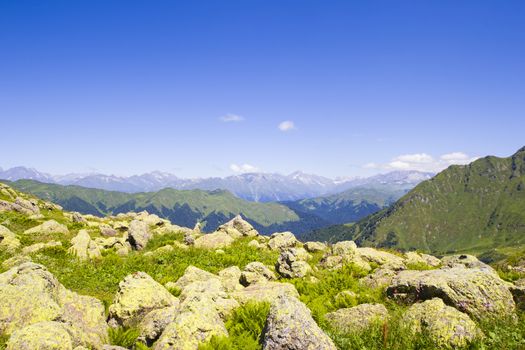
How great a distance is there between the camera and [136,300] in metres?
11.7

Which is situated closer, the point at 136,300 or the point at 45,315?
the point at 45,315

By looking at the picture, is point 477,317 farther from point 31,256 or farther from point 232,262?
point 31,256

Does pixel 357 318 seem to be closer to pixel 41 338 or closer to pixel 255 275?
pixel 255 275

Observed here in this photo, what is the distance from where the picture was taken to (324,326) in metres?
10.5

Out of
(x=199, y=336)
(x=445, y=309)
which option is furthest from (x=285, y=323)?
(x=445, y=309)

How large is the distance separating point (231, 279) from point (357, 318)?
794 cm

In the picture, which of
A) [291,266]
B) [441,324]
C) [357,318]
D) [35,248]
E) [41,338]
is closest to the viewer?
[41,338]

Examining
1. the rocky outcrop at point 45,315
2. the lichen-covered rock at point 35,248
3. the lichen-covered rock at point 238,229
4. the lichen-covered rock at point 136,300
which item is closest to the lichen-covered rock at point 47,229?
the lichen-covered rock at point 35,248

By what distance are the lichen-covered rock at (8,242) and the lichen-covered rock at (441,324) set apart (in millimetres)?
25121

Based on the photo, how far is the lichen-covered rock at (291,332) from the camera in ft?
25.8

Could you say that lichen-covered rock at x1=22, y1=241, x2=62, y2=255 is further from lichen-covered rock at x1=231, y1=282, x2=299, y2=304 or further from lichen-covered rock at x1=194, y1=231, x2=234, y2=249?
lichen-covered rock at x1=231, y1=282, x2=299, y2=304

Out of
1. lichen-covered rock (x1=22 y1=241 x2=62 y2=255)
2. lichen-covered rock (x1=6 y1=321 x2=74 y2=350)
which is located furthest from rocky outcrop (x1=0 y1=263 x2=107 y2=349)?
lichen-covered rock (x1=22 y1=241 x2=62 y2=255)

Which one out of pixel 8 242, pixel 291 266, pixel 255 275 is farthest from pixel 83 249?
pixel 291 266

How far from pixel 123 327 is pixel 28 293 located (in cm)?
319
